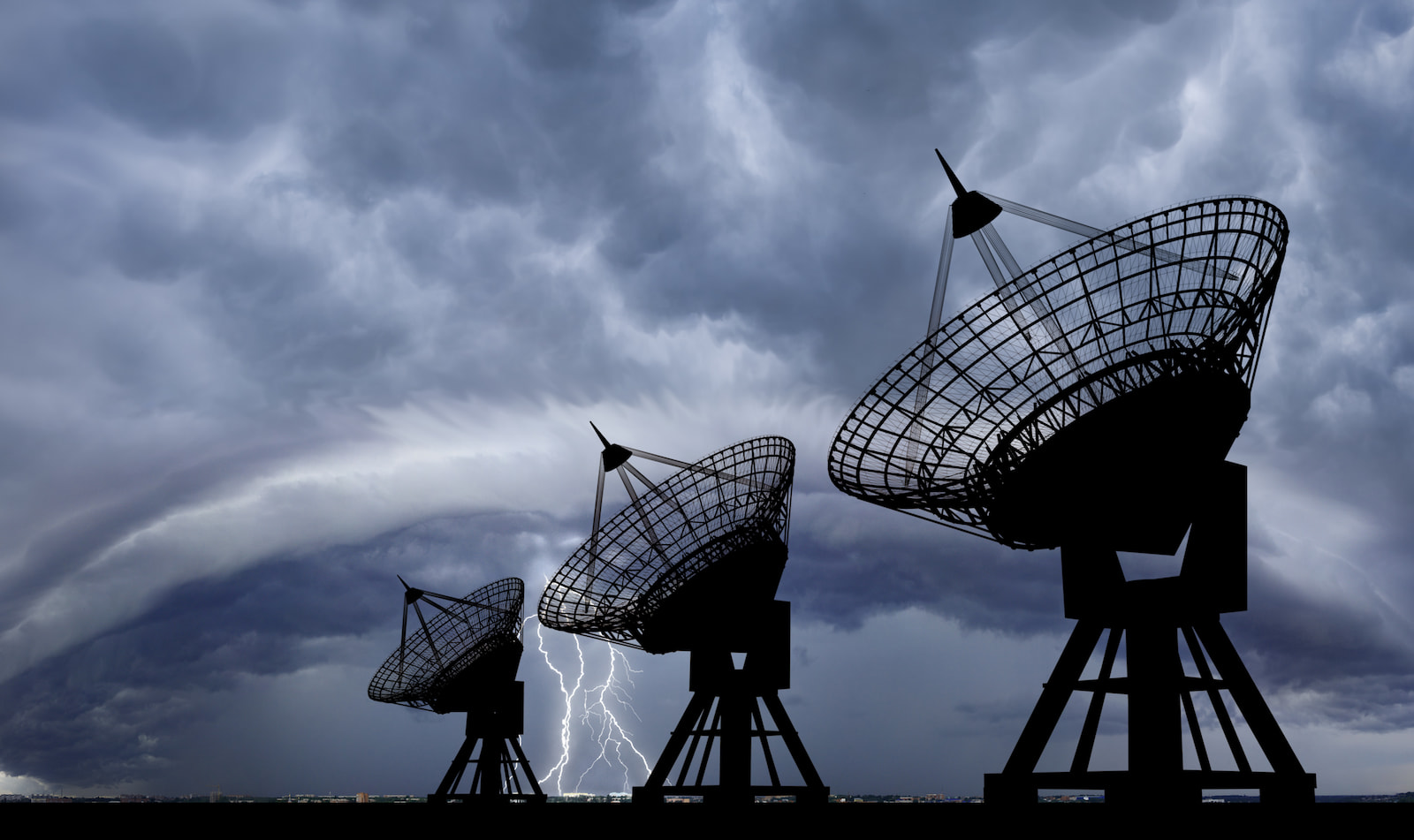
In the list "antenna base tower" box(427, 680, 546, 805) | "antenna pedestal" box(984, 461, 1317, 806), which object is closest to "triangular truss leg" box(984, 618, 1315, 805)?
"antenna pedestal" box(984, 461, 1317, 806)

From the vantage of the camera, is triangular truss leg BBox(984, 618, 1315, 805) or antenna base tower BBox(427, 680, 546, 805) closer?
triangular truss leg BBox(984, 618, 1315, 805)

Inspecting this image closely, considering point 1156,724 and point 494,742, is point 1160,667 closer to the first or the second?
point 1156,724

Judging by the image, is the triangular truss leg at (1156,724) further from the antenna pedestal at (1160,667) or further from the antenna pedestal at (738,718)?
the antenna pedestal at (738,718)

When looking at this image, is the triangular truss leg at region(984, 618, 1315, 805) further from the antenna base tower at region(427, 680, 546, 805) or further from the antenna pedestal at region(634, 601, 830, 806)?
the antenna base tower at region(427, 680, 546, 805)

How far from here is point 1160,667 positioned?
21891mm

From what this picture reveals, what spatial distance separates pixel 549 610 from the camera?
3750 cm

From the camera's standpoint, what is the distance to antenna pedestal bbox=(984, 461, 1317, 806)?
835 inches

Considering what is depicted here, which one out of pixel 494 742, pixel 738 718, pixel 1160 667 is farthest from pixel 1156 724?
pixel 494 742

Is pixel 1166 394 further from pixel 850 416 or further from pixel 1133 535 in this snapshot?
pixel 850 416

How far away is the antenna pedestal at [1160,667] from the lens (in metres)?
21.2

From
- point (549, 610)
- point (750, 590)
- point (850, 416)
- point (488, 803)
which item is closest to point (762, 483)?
point (750, 590)

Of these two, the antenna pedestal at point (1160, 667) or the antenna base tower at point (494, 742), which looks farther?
the antenna base tower at point (494, 742)

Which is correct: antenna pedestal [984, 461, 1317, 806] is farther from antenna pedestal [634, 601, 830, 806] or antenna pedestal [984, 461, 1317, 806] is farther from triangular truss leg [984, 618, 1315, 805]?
antenna pedestal [634, 601, 830, 806]

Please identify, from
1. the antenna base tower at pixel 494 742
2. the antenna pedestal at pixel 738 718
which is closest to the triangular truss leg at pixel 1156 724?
the antenna pedestal at pixel 738 718
